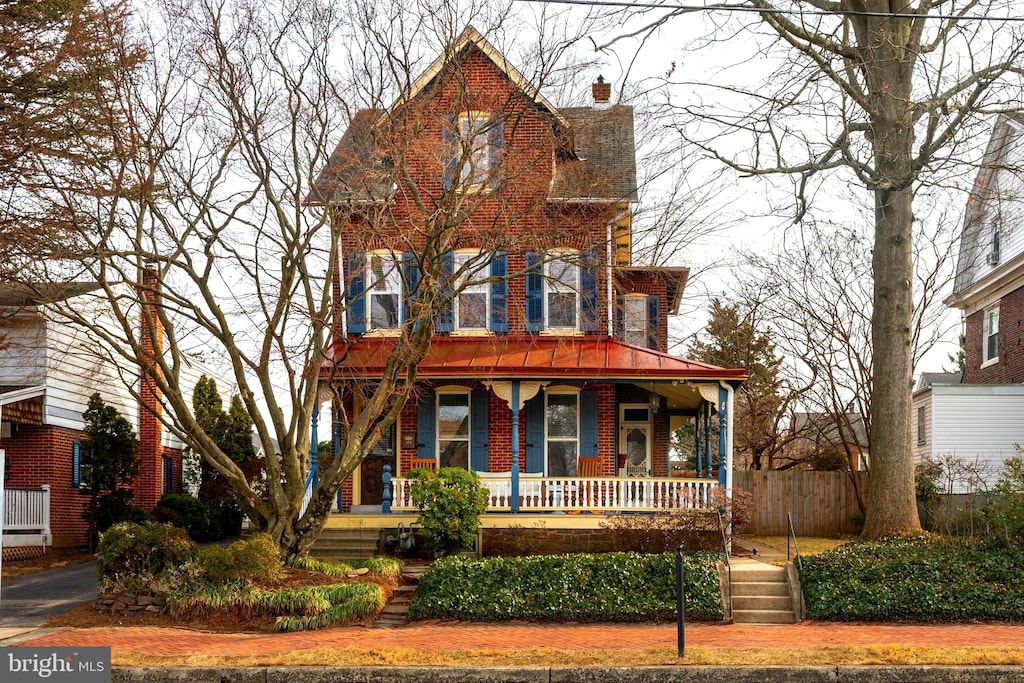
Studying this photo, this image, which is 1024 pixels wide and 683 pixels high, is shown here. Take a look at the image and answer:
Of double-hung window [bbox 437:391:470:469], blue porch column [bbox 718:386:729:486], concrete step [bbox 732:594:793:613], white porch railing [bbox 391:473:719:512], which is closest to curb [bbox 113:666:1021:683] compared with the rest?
concrete step [bbox 732:594:793:613]

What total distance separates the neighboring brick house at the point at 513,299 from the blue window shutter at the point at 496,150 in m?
0.07

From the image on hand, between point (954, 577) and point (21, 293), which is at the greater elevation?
point (21, 293)

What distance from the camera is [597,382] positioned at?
22469 millimetres

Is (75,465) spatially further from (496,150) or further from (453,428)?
(496,150)

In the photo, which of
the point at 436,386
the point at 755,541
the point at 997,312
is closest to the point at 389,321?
the point at 436,386

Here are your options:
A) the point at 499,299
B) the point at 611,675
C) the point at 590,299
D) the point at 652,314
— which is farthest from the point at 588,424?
the point at 611,675

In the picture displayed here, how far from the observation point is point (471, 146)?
54.6 feet

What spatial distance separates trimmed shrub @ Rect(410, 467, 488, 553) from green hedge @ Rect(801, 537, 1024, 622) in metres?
5.91

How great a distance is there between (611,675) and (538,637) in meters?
2.70

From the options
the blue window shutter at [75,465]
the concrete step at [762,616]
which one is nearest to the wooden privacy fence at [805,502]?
the concrete step at [762,616]

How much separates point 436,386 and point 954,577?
10858 millimetres

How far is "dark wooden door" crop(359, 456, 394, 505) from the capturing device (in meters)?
23.5

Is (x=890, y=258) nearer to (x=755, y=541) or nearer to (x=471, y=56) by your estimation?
(x=755, y=541)

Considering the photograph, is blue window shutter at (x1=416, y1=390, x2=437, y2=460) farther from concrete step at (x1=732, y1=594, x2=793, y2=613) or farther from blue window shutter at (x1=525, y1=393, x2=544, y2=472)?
concrete step at (x1=732, y1=594, x2=793, y2=613)
